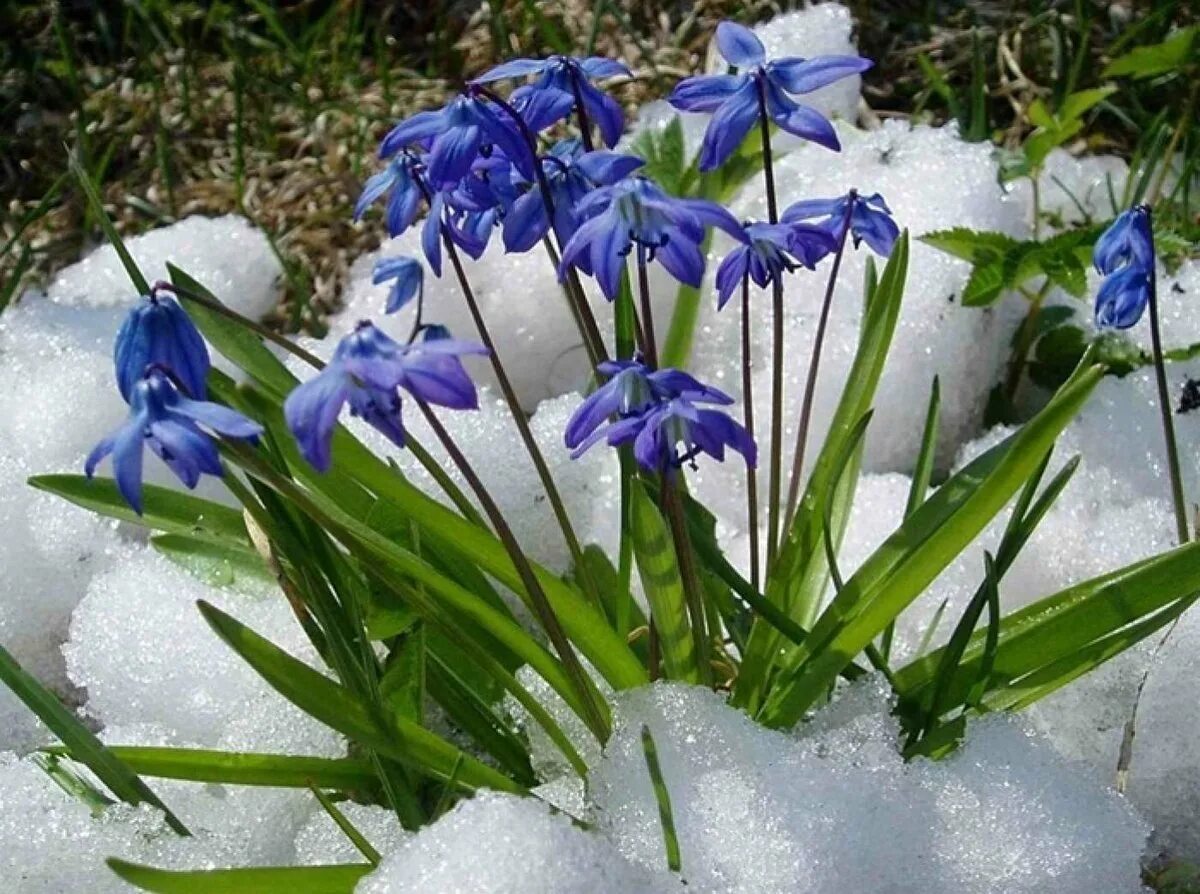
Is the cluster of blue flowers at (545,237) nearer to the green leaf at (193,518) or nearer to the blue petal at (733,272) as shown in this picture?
the blue petal at (733,272)

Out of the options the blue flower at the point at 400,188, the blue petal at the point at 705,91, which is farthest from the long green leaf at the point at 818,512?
the blue flower at the point at 400,188

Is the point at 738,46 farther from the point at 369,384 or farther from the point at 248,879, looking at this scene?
the point at 248,879

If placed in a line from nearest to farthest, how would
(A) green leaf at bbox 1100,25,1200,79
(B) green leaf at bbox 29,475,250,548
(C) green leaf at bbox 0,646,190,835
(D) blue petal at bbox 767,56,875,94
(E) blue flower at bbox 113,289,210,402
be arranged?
(E) blue flower at bbox 113,289,210,402 → (D) blue petal at bbox 767,56,875,94 → (C) green leaf at bbox 0,646,190,835 → (B) green leaf at bbox 29,475,250,548 → (A) green leaf at bbox 1100,25,1200,79

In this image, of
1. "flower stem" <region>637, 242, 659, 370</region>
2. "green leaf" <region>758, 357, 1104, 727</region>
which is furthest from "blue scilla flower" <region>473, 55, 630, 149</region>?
"green leaf" <region>758, 357, 1104, 727</region>

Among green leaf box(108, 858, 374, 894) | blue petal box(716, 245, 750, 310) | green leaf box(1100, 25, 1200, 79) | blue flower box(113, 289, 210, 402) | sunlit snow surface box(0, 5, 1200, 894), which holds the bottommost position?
→ sunlit snow surface box(0, 5, 1200, 894)

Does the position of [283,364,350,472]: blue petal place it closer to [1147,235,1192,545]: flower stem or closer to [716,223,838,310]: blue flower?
[716,223,838,310]: blue flower

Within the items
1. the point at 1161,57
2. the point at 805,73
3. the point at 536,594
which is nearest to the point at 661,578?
the point at 536,594
